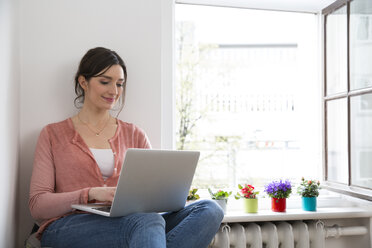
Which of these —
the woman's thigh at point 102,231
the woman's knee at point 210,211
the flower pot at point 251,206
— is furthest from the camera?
the flower pot at point 251,206

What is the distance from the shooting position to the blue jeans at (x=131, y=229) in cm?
125

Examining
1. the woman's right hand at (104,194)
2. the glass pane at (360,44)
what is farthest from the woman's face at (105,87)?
the glass pane at (360,44)

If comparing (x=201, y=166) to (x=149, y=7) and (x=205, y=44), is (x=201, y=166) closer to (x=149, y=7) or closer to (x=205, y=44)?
(x=205, y=44)

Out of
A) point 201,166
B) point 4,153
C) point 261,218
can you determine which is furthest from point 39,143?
point 201,166

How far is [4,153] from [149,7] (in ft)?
3.14

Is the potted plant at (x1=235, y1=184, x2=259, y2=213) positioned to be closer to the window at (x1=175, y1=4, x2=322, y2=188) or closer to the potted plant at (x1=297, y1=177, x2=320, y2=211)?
the potted plant at (x1=297, y1=177, x2=320, y2=211)

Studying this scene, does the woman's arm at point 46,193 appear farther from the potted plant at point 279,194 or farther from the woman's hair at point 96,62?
the potted plant at point 279,194

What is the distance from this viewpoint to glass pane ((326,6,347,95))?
2.20 meters

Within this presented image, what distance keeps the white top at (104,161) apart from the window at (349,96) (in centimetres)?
124

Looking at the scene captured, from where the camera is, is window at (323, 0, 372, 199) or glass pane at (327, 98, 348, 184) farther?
glass pane at (327, 98, 348, 184)

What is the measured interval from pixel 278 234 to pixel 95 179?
3.02ft

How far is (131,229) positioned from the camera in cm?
126

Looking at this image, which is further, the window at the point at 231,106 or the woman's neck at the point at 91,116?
the window at the point at 231,106

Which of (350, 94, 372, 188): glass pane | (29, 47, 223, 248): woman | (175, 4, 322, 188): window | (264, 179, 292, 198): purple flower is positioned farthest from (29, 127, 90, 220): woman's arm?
(175, 4, 322, 188): window
